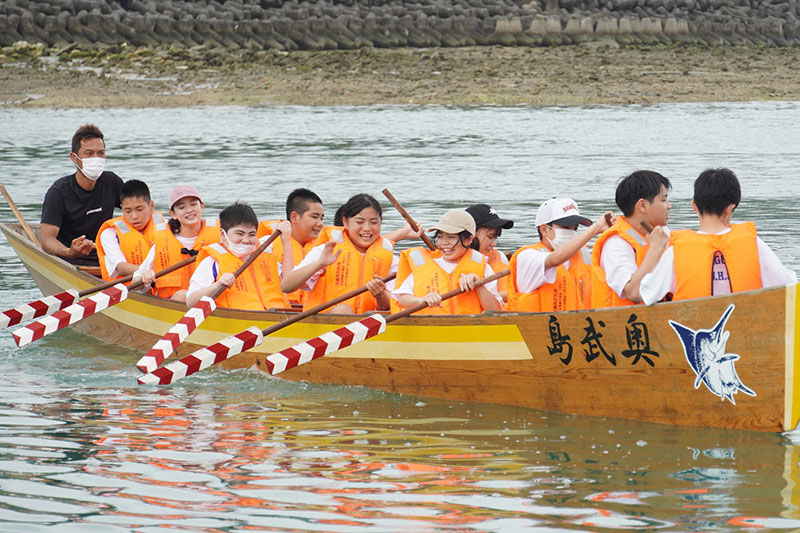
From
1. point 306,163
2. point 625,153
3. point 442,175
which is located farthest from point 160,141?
point 625,153

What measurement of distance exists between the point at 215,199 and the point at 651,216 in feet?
36.8

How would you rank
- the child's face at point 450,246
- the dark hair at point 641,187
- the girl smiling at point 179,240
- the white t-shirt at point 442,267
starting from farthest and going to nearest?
the girl smiling at point 179,240
the white t-shirt at point 442,267
the child's face at point 450,246
the dark hair at point 641,187

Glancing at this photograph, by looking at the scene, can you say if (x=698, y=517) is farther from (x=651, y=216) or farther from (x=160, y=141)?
(x=160, y=141)

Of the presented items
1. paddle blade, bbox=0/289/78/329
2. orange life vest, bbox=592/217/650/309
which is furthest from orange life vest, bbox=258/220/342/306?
orange life vest, bbox=592/217/650/309

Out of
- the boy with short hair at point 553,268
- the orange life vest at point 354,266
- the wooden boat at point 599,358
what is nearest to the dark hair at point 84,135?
the wooden boat at point 599,358

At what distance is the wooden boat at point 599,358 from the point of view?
588 cm

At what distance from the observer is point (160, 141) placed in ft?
78.8

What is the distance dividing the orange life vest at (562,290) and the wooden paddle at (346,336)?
0.18m

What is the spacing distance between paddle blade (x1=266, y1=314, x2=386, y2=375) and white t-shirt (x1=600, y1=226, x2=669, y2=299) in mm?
1345

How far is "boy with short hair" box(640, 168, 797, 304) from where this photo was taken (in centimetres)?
587

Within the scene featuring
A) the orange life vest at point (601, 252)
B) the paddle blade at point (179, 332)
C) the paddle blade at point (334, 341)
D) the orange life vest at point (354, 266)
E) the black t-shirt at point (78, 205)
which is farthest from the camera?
the black t-shirt at point (78, 205)

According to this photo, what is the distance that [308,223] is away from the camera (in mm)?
8531

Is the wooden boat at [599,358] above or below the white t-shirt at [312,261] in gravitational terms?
below

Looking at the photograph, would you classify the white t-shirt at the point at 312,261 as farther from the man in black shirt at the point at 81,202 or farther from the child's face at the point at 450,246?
the man in black shirt at the point at 81,202
